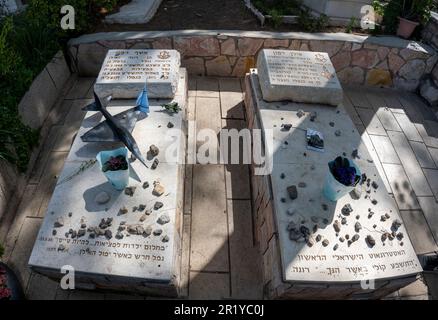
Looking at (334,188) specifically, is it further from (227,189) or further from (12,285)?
(12,285)

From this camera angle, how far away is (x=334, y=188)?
3252 millimetres

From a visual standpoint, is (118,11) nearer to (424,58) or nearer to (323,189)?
(323,189)

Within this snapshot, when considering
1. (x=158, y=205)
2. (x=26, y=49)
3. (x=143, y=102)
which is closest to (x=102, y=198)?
(x=158, y=205)

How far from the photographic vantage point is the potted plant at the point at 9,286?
9.45 feet

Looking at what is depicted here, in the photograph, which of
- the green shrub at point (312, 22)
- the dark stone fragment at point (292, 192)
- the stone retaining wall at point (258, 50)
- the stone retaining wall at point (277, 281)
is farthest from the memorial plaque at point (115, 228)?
the green shrub at point (312, 22)

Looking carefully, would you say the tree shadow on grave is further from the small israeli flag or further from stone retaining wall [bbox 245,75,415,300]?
the small israeli flag

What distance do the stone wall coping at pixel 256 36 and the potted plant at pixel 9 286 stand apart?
13.8 feet

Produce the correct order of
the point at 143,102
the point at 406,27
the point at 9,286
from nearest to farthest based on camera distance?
the point at 9,286
the point at 143,102
the point at 406,27

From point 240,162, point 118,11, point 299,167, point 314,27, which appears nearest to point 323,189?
point 299,167

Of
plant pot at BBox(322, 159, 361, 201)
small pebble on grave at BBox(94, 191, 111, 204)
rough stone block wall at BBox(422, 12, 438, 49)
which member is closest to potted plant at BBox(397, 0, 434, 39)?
rough stone block wall at BBox(422, 12, 438, 49)

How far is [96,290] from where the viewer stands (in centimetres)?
326

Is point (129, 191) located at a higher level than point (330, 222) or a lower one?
higher

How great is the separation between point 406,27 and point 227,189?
5.01m

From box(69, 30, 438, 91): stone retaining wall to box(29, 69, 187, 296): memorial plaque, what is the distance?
8.99ft
